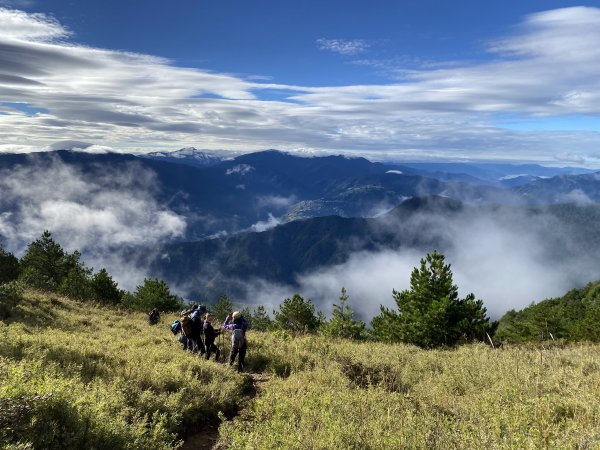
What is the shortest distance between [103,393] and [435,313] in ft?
72.3

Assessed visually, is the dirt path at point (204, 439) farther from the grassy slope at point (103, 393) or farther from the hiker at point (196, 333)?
the hiker at point (196, 333)

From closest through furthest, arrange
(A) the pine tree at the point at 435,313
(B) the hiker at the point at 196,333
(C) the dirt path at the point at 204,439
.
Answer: (C) the dirt path at the point at 204,439, (B) the hiker at the point at 196,333, (A) the pine tree at the point at 435,313

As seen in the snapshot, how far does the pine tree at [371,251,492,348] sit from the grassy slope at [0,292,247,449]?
57.3 ft

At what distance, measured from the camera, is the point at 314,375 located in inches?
367

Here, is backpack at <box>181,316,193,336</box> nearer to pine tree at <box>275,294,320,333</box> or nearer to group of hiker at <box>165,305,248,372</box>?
group of hiker at <box>165,305,248,372</box>

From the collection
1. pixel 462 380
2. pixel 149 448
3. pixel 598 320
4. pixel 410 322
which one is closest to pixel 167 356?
pixel 149 448

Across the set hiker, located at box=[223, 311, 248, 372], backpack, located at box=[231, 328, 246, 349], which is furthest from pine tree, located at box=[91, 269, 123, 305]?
backpack, located at box=[231, 328, 246, 349]

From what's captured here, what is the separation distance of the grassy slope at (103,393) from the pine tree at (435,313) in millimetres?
17456

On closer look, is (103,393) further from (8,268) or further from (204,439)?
(8,268)

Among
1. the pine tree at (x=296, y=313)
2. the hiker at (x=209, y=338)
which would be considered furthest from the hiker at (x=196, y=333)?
the pine tree at (x=296, y=313)

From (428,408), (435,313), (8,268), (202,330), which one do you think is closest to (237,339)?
(202,330)

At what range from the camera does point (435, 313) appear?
25000 millimetres

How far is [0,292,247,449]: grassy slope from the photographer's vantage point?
4.79 metres

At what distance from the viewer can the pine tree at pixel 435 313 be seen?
2483cm
